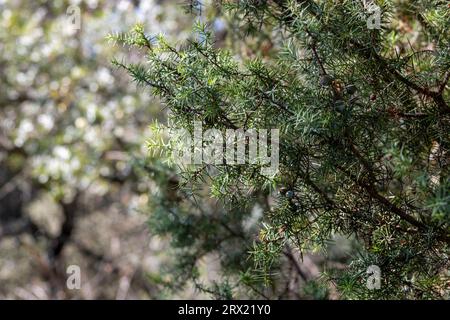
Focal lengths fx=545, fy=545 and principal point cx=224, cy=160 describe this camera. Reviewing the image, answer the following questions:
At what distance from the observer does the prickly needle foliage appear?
1.08 metres

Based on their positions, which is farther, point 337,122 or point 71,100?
point 71,100

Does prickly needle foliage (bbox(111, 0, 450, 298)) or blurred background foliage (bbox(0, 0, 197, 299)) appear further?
blurred background foliage (bbox(0, 0, 197, 299))

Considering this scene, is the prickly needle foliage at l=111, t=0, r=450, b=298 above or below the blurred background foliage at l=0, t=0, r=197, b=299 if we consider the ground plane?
below

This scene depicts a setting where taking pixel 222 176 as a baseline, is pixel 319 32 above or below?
above

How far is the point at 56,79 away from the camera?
3541mm

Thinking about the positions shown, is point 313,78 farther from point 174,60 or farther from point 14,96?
point 14,96

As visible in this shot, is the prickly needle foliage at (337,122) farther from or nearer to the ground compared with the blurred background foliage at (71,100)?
nearer to the ground

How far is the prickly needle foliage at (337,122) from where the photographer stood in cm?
108

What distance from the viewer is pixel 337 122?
1038mm

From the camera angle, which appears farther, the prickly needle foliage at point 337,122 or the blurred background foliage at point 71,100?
the blurred background foliage at point 71,100

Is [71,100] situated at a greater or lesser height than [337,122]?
greater
